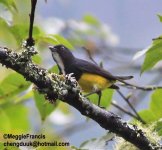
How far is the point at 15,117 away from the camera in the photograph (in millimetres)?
2635

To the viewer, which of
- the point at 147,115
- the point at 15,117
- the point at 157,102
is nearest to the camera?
the point at 157,102

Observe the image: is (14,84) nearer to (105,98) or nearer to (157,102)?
(105,98)

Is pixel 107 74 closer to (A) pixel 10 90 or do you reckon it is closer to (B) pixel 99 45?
(A) pixel 10 90

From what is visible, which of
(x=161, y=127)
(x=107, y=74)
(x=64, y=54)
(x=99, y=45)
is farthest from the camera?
(x=99, y=45)

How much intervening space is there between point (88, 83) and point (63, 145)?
1.81ft

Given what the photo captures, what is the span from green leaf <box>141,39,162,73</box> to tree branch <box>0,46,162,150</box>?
1.02 feet

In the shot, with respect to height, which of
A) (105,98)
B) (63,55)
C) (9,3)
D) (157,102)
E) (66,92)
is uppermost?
(63,55)

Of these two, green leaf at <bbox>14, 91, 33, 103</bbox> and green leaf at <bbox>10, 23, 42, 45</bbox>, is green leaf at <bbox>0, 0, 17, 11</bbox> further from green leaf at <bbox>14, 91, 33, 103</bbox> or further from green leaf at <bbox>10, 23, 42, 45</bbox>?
green leaf at <bbox>14, 91, 33, 103</bbox>

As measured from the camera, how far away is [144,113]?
2018mm

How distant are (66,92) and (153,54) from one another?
430 millimetres

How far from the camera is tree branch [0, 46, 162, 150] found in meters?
1.35

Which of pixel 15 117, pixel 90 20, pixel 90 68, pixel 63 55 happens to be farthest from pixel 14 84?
pixel 90 20

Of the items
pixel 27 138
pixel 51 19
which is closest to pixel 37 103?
pixel 27 138

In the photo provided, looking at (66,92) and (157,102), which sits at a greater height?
(157,102)
